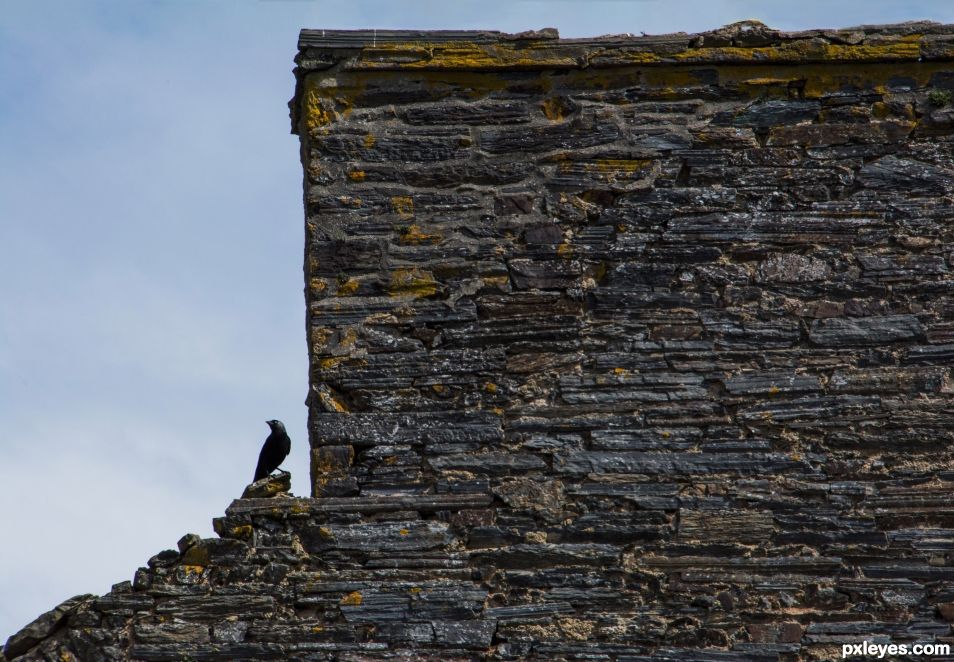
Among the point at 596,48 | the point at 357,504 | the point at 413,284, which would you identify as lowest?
the point at 357,504

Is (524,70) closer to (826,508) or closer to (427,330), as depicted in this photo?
(427,330)

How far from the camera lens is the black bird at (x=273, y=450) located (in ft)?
21.9

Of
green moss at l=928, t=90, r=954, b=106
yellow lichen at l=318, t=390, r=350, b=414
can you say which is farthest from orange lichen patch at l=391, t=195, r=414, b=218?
green moss at l=928, t=90, r=954, b=106

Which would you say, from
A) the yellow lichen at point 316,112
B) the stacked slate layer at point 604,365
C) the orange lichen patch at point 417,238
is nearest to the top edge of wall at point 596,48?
the stacked slate layer at point 604,365

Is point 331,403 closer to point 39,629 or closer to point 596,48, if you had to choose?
point 39,629

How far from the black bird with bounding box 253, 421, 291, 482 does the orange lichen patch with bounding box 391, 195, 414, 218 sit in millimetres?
1001

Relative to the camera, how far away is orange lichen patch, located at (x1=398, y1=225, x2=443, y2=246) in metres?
6.80

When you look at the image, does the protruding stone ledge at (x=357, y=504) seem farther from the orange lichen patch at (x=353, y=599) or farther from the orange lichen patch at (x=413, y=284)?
the orange lichen patch at (x=413, y=284)

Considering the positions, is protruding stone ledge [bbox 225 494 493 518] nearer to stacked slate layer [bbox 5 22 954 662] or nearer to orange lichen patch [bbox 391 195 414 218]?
stacked slate layer [bbox 5 22 954 662]

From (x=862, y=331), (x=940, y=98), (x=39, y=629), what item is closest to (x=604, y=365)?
(x=862, y=331)

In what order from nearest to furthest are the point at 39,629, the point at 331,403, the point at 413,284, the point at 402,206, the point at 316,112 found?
the point at 39,629, the point at 331,403, the point at 413,284, the point at 402,206, the point at 316,112

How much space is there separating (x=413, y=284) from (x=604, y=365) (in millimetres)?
851

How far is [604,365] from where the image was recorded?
6.63 metres

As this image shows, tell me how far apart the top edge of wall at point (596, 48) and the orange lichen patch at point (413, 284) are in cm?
92
